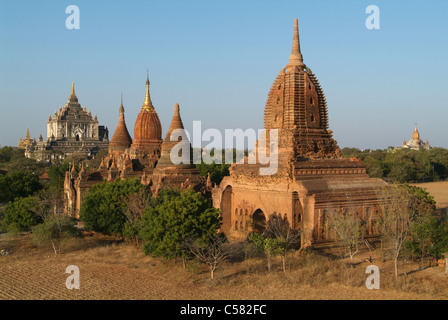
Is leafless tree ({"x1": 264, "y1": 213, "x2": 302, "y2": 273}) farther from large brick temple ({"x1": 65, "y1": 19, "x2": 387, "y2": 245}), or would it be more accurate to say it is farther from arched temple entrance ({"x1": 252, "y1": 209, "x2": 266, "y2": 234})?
arched temple entrance ({"x1": 252, "y1": 209, "x2": 266, "y2": 234})

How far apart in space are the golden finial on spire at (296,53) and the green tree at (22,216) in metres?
20.4

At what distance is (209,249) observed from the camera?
2303 centimetres

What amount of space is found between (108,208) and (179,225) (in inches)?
360

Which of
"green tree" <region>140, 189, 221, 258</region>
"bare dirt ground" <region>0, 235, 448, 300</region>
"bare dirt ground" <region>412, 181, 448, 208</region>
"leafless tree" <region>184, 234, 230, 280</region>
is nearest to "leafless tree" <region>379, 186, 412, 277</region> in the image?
"bare dirt ground" <region>0, 235, 448, 300</region>

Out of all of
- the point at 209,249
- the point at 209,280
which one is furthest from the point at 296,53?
the point at 209,280

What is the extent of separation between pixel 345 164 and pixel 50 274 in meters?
18.2

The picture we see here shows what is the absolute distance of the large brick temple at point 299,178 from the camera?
86.6 ft

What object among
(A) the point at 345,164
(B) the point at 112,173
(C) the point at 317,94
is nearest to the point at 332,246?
(A) the point at 345,164

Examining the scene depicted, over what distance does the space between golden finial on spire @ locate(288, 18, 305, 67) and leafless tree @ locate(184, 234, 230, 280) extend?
47.4 ft

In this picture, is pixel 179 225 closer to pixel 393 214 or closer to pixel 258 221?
pixel 258 221

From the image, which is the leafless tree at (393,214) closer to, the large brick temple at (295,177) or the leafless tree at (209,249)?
the large brick temple at (295,177)

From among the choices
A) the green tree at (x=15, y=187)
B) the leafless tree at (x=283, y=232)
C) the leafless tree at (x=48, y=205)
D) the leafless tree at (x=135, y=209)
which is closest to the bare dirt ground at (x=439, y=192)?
the leafless tree at (x=283, y=232)

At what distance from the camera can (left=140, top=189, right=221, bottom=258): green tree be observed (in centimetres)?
2388
